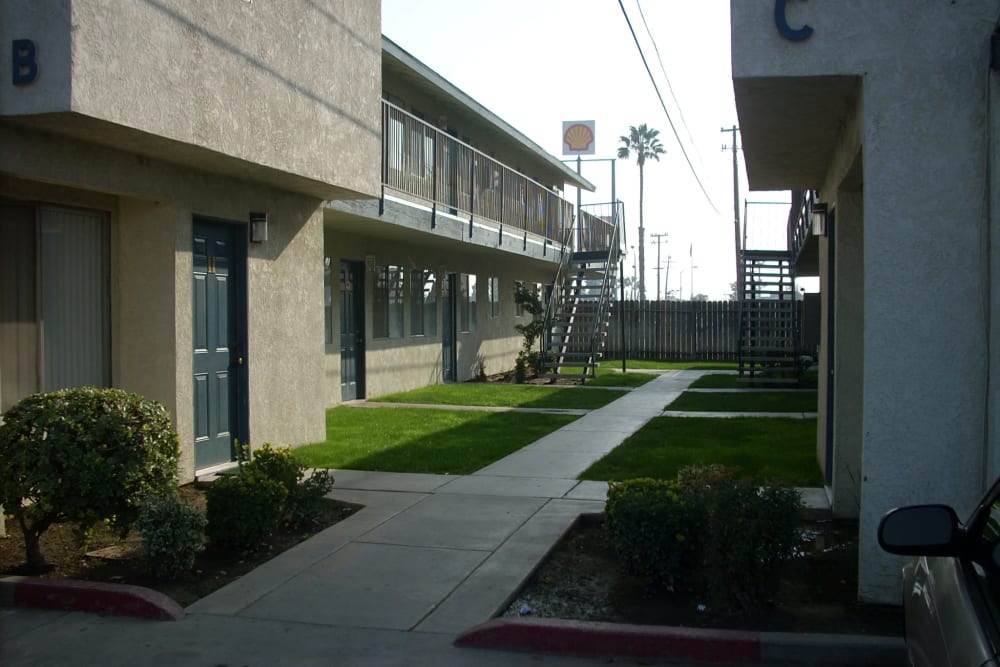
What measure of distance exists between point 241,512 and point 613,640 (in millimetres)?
2832

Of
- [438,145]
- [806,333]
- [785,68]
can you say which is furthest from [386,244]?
[785,68]

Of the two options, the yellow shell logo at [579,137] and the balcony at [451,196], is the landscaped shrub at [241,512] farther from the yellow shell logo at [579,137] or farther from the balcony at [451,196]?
the yellow shell logo at [579,137]

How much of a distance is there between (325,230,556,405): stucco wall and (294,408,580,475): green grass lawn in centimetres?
181

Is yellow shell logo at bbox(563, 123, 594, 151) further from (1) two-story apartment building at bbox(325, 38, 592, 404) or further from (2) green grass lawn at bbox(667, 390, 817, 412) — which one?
(2) green grass lawn at bbox(667, 390, 817, 412)

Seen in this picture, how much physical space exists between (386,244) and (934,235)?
12.6 meters

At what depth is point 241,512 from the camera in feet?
20.8

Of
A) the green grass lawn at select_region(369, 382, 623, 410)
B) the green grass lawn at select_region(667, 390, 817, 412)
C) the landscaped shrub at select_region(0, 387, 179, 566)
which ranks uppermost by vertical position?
the landscaped shrub at select_region(0, 387, 179, 566)

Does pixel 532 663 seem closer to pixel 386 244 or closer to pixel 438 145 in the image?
pixel 438 145

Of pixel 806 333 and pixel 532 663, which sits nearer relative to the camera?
pixel 532 663

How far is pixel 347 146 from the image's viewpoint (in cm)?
1023

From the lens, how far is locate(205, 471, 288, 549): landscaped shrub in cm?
636

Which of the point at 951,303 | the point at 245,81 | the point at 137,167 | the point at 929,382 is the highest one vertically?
the point at 245,81

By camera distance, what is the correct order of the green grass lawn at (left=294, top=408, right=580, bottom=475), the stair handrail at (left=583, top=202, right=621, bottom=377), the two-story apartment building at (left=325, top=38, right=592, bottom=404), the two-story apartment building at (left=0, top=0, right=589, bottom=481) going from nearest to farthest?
the two-story apartment building at (left=0, top=0, right=589, bottom=481)
the green grass lawn at (left=294, top=408, right=580, bottom=475)
the two-story apartment building at (left=325, top=38, right=592, bottom=404)
the stair handrail at (left=583, top=202, right=621, bottom=377)

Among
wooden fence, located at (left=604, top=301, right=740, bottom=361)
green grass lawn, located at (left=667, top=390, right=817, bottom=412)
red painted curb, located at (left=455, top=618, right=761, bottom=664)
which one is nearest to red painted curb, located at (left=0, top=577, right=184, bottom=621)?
red painted curb, located at (left=455, top=618, right=761, bottom=664)
